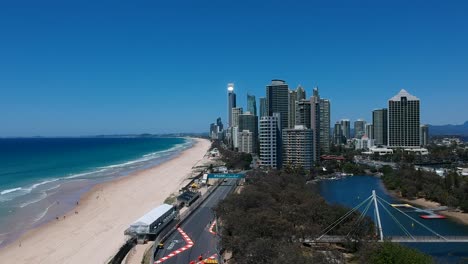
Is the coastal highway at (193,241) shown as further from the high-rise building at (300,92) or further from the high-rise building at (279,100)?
the high-rise building at (300,92)

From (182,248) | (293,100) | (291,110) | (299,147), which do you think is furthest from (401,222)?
(293,100)

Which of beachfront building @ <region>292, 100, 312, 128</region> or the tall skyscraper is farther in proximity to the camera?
the tall skyscraper

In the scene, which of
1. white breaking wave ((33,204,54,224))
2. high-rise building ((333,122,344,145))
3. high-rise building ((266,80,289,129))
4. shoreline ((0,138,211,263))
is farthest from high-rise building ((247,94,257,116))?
white breaking wave ((33,204,54,224))

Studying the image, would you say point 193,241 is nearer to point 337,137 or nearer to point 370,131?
point 370,131

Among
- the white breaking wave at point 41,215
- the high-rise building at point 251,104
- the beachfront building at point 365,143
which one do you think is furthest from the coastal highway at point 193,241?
the high-rise building at point 251,104

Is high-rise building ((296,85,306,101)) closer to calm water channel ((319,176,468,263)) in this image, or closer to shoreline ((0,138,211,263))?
calm water channel ((319,176,468,263))

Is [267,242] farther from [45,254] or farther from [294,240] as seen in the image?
[45,254]

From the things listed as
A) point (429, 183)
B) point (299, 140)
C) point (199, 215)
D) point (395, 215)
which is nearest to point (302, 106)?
point (299, 140)
